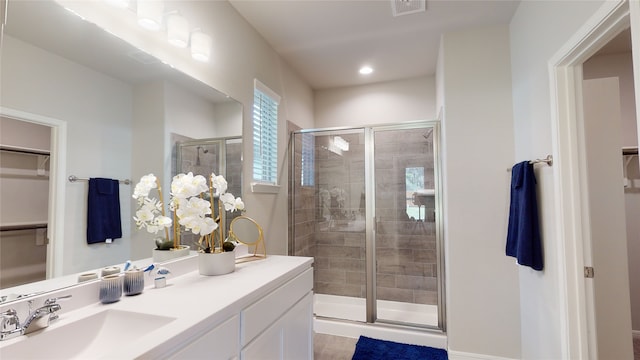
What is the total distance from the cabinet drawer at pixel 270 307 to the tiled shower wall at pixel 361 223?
131cm

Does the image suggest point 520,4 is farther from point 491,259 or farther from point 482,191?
point 491,259

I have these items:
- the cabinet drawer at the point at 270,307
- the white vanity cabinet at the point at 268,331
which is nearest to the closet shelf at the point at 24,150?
the white vanity cabinet at the point at 268,331

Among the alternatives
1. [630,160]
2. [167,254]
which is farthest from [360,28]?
[630,160]

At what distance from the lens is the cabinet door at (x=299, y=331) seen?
155cm

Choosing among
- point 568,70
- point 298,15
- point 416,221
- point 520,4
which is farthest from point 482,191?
point 298,15

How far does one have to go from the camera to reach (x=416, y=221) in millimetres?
3041

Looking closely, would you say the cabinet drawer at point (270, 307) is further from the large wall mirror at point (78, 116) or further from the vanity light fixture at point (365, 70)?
the vanity light fixture at point (365, 70)

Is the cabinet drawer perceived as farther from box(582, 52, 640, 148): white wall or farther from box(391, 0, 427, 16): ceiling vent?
box(582, 52, 640, 148): white wall

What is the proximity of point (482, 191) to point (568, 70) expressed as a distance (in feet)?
3.43

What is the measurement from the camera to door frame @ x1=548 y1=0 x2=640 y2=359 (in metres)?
1.47

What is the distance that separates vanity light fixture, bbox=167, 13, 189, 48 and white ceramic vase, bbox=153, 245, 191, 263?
1114mm

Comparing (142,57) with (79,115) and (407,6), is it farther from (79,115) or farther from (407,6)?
(407,6)

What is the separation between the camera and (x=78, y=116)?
1.15 metres

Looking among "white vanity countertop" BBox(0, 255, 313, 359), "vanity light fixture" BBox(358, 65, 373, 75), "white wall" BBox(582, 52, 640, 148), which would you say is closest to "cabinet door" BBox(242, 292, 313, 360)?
"white vanity countertop" BBox(0, 255, 313, 359)
